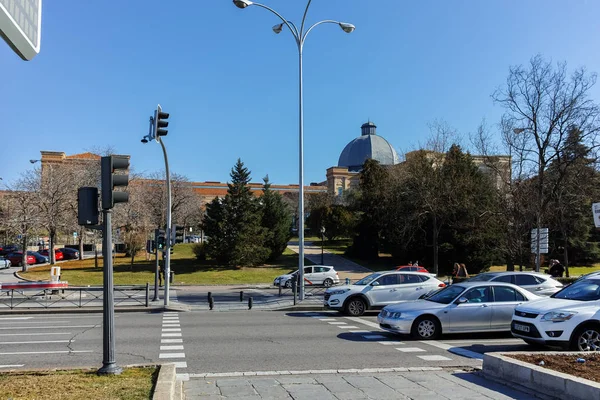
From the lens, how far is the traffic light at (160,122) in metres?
19.2

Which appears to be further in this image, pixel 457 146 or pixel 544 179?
pixel 457 146

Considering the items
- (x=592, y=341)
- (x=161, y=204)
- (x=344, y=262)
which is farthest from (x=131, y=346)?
(x=161, y=204)

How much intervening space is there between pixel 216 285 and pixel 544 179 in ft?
76.5

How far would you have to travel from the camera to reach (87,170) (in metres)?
56.7

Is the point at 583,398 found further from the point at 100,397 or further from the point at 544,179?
the point at 544,179

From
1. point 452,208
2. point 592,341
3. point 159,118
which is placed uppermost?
point 159,118

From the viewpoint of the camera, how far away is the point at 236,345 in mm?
11977

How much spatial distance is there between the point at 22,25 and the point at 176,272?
4754cm

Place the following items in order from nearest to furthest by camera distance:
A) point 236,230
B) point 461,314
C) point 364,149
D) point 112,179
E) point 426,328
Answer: point 112,179 → point 461,314 → point 426,328 → point 236,230 → point 364,149

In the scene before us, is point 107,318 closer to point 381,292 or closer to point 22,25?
point 22,25

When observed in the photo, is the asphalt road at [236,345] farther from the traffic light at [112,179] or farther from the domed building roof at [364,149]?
the domed building roof at [364,149]

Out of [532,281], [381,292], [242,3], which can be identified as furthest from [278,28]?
[532,281]

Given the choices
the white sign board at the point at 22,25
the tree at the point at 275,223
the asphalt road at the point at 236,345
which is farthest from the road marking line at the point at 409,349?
the tree at the point at 275,223

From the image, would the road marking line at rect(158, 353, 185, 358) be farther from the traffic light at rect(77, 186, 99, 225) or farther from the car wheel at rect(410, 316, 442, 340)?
the car wheel at rect(410, 316, 442, 340)
